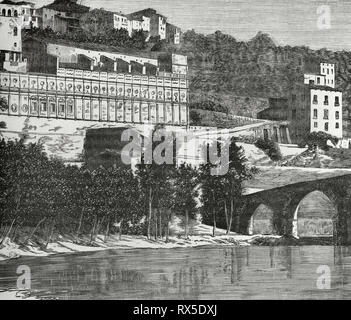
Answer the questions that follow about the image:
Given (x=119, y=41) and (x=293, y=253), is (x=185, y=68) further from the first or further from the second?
(x=293, y=253)

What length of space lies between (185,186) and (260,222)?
1149 mm

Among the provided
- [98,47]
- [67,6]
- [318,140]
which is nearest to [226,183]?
[318,140]

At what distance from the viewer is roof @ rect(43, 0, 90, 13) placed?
975cm

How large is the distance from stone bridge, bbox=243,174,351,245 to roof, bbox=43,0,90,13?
342 cm

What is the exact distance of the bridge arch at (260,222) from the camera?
10.1 m

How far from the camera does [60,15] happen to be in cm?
992

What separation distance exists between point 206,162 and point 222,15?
2.02 meters

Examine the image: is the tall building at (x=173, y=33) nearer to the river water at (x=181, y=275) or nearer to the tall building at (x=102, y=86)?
the tall building at (x=102, y=86)

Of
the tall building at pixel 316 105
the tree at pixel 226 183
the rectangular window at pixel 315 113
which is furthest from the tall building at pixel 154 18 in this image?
the rectangular window at pixel 315 113

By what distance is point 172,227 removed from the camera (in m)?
9.94

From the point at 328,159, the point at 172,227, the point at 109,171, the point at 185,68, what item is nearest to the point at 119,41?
the point at 185,68

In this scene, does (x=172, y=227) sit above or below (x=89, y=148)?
below

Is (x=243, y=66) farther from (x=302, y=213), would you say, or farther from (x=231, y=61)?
(x=302, y=213)
